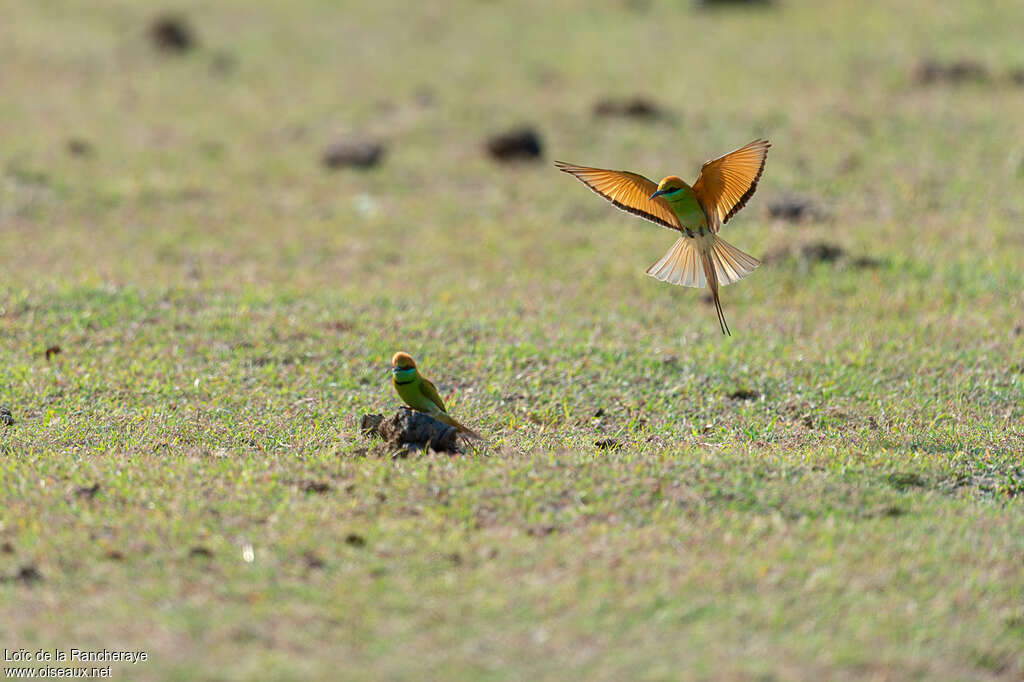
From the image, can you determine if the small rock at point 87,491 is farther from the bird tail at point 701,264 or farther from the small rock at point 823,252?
the small rock at point 823,252

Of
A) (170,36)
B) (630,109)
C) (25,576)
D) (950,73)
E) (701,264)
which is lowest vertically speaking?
(25,576)

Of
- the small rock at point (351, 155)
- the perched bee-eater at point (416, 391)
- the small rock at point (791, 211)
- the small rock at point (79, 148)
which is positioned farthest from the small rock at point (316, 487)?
the small rock at point (79, 148)

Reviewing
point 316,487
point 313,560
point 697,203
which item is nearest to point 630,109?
point 697,203

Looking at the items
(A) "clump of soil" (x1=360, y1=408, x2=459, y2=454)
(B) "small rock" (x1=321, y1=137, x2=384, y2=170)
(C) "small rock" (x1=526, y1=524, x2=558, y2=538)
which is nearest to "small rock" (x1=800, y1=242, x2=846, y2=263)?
(A) "clump of soil" (x1=360, y1=408, x2=459, y2=454)

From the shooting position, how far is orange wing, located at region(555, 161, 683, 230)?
6504 mm

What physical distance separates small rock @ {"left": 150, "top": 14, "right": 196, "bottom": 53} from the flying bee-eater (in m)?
13.5

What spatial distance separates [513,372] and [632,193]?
1.66 m

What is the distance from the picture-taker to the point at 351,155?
13.6 meters

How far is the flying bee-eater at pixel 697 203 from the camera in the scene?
21.0 feet

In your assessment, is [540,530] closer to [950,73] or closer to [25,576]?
[25,576]

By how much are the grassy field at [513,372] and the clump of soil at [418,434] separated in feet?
0.72

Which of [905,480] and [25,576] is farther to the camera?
[905,480]

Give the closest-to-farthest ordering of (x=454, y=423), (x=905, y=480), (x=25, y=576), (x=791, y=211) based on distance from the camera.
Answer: (x=25, y=576) < (x=905, y=480) < (x=454, y=423) < (x=791, y=211)

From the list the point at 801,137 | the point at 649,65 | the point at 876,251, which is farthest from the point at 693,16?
the point at 876,251
